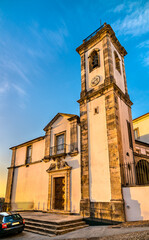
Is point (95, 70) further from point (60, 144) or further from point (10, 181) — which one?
point (10, 181)

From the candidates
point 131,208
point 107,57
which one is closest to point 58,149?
point 131,208

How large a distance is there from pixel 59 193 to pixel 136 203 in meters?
6.02

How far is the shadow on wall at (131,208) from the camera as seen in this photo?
8.32 meters

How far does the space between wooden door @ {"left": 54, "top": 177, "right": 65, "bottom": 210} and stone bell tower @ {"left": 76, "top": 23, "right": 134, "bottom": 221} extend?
2283mm

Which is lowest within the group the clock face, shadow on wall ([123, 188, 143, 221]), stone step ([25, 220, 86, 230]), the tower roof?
stone step ([25, 220, 86, 230])

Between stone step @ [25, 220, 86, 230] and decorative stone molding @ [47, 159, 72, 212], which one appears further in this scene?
decorative stone molding @ [47, 159, 72, 212]

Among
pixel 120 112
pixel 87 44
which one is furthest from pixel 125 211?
pixel 87 44

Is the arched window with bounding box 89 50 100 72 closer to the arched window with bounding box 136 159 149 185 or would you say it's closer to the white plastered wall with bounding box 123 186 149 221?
the arched window with bounding box 136 159 149 185

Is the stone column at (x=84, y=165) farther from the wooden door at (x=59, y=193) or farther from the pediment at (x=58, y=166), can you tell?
the wooden door at (x=59, y=193)

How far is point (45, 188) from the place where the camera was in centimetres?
1385

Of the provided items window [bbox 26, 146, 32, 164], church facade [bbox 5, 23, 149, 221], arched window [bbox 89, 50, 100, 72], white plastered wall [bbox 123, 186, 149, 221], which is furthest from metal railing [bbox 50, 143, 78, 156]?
arched window [bbox 89, 50, 100, 72]

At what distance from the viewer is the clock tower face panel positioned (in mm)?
12836

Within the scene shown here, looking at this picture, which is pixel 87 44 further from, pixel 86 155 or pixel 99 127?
pixel 86 155

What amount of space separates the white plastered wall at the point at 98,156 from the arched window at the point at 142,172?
2755 millimetres
